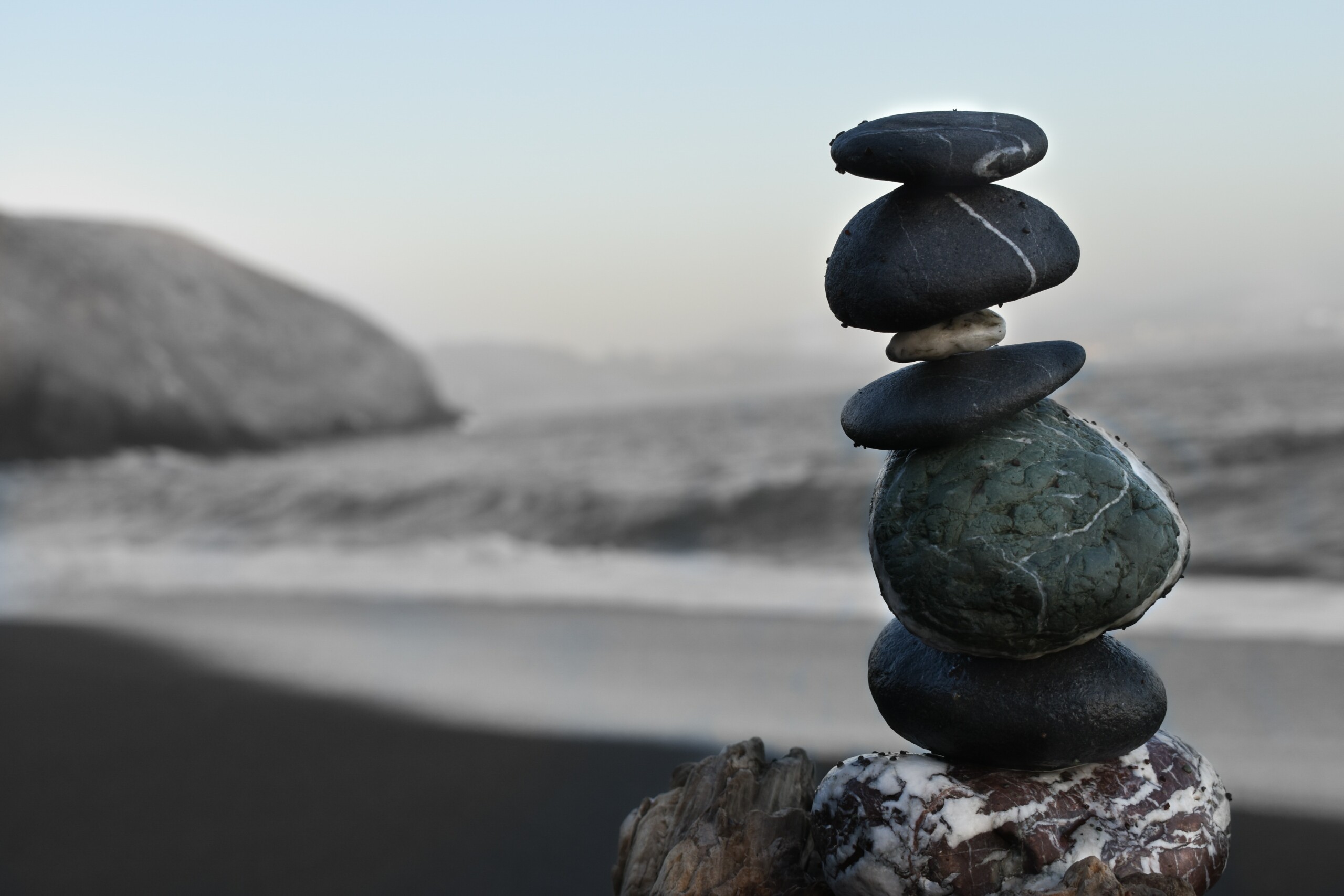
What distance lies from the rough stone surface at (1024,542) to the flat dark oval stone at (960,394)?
0.22 ft

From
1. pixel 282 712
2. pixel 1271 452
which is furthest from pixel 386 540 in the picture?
pixel 1271 452

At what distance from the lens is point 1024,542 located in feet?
9.99

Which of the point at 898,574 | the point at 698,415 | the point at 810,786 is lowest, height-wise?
the point at 698,415

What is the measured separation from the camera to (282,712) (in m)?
6.86

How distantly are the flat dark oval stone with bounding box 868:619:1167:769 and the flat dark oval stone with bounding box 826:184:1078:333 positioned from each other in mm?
1008

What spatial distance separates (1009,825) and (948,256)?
60.5 inches

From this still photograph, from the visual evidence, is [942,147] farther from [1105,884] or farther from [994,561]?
[1105,884]

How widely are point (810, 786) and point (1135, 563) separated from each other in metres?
1.36

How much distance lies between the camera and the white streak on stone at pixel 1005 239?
3.07 m

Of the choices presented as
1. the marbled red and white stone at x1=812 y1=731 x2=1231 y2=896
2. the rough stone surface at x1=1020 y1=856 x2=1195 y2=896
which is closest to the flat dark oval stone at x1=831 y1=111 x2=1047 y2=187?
the marbled red and white stone at x1=812 y1=731 x2=1231 y2=896

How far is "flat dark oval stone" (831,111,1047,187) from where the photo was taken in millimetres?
2998

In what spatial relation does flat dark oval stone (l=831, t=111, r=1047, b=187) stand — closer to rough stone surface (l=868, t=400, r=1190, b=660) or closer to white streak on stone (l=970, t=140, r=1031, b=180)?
white streak on stone (l=970, t=140, r=1031, b=180)

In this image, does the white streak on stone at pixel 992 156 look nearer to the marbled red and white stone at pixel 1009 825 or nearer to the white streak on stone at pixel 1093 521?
the white streak on stone at pixel 1093 521

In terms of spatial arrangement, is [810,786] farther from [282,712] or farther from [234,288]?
[234,288]
